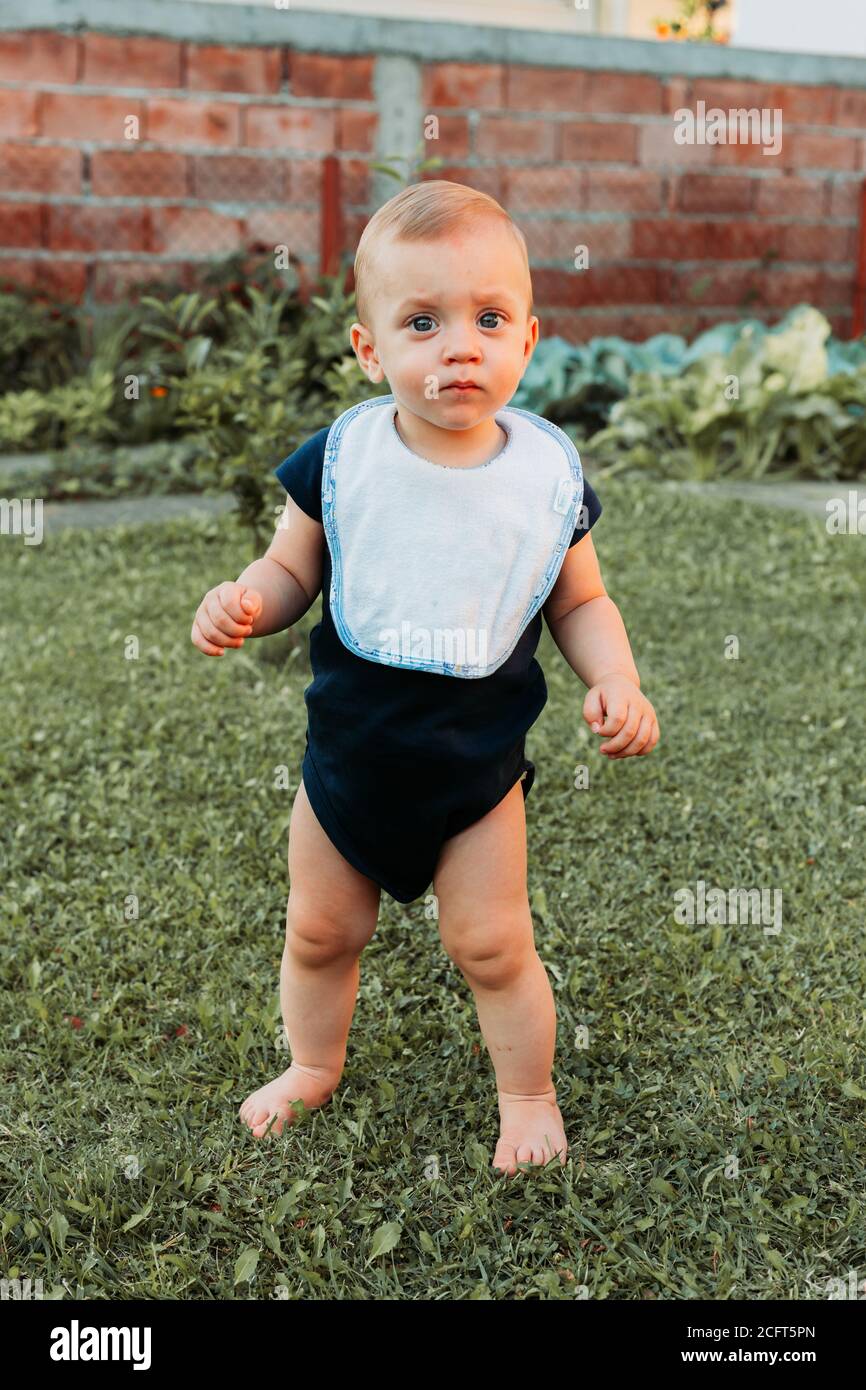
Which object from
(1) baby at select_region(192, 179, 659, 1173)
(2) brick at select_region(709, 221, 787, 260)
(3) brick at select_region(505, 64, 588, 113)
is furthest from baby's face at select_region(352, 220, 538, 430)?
(2) brick at select_region(709, 221, 787, 260)

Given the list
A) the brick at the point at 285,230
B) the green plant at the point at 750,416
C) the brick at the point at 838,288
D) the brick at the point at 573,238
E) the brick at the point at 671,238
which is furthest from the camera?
the brick at the point at 838,288

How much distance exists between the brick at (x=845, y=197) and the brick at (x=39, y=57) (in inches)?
171

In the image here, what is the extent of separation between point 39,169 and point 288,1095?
19.6 feet

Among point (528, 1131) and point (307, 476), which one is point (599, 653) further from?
point (528, 1131)

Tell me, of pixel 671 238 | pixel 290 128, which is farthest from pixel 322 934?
pixel 671 238

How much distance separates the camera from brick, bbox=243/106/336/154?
23.6 ft

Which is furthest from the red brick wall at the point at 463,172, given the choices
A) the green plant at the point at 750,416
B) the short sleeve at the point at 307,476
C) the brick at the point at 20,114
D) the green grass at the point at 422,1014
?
the short sleeve at the point at 307,476

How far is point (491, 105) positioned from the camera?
753cm

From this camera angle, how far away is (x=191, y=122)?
707cm

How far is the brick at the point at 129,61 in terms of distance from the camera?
6859mm

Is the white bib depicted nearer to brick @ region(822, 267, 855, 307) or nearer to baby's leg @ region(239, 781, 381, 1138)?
baby's leg @ region(239, 781, 381, 1138)

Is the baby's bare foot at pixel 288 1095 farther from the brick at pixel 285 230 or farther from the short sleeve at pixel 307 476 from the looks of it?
the brick at pixel 285 230

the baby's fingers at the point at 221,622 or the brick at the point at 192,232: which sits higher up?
the brick at the point at 192,232

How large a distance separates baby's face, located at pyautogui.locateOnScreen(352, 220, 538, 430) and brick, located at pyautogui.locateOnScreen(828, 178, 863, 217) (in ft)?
24.2
